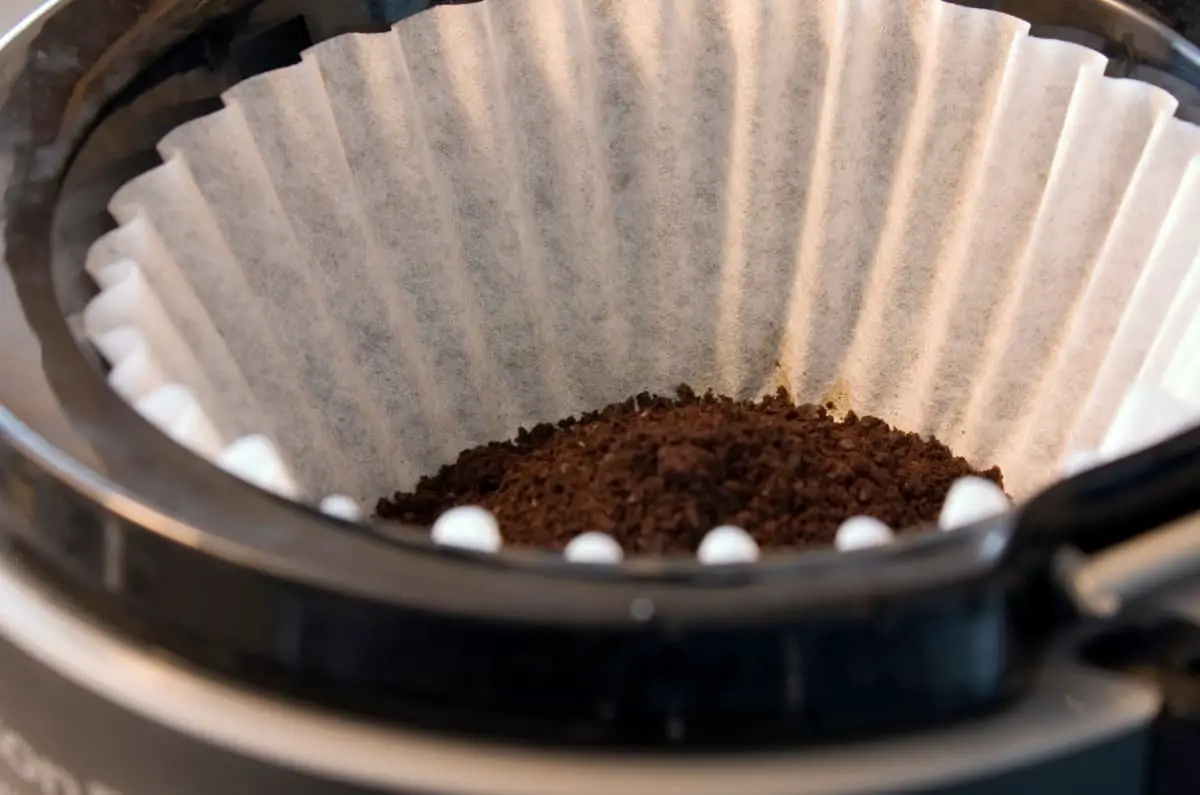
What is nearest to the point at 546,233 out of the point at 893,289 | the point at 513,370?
the point at 513,370

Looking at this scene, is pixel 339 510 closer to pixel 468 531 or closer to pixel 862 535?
pixel 468 531

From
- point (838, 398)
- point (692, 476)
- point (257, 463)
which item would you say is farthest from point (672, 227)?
point (257, 463)

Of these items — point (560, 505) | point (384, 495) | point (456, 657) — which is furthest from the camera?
point (384, 495)

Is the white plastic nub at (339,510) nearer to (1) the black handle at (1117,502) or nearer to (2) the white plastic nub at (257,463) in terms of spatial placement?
(2) the white plastic nub at (257,463)

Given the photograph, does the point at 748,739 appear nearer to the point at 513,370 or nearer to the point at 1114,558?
the point at 1114,558

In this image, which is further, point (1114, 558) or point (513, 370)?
point (513, 370)

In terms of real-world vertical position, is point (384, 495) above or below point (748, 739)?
below

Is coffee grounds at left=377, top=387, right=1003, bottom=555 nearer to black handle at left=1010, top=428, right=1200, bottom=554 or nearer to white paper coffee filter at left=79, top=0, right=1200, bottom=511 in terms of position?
white paper coffee filter at left=79, top=0, right=1200, bottom=511
